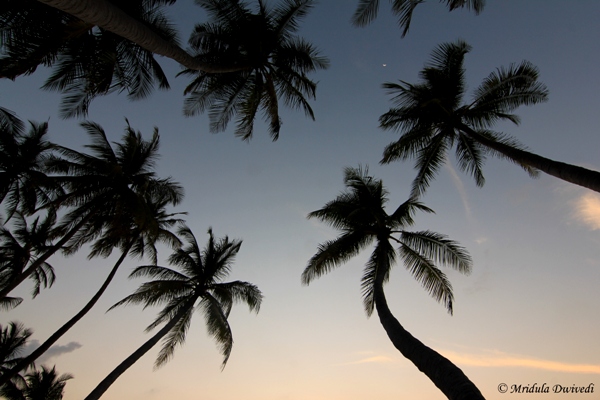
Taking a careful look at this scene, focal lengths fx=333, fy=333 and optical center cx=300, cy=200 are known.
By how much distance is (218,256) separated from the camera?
747 inches

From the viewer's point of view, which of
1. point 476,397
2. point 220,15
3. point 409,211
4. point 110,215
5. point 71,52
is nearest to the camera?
point 476,397

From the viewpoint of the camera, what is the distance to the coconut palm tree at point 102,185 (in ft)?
46.2

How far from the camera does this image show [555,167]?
8750 mm

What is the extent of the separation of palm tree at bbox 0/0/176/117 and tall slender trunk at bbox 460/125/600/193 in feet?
37.5

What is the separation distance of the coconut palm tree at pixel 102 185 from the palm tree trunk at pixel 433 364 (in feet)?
34.6

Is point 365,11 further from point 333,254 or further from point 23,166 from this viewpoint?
point 23,166

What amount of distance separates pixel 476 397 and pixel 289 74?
1305 centimetres

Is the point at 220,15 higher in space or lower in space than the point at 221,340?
higher

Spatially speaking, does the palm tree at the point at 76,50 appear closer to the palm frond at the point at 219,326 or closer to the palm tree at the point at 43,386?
the palm frond at the point at 219,326

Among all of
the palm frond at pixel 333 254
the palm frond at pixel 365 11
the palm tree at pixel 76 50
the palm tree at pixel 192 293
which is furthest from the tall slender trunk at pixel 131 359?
the palm frond at pixel 365 11

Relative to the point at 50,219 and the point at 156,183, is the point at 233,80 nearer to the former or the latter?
the point at 156,183

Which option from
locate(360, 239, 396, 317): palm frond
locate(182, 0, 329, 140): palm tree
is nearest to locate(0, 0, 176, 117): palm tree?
locate(182, 0, 329, 140): palm tree

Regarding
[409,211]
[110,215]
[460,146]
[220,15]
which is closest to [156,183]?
[110,215]

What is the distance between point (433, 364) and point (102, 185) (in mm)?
14696
